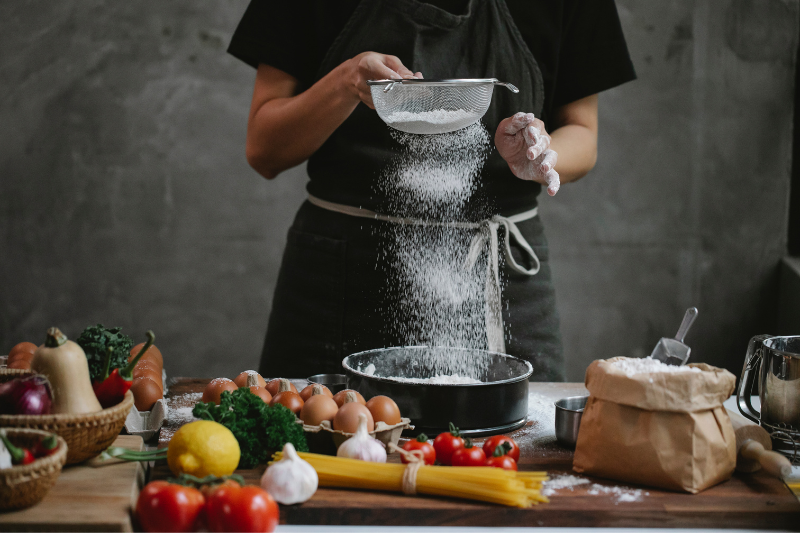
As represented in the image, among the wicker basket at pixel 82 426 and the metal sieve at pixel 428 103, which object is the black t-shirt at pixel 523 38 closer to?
the metal sieve at pixel 428 103

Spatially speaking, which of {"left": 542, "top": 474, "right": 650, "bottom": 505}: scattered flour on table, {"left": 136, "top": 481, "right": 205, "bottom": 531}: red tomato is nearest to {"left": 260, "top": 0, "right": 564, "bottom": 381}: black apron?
{"left": 542, "top": 474, "right": 650, "bottom": 505}: scattered flour on table

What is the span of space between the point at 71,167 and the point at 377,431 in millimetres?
2476

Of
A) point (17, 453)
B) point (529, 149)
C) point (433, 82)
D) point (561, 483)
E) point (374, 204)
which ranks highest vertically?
point (433, 82)

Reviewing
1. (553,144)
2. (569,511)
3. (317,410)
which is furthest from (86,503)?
(553,144)

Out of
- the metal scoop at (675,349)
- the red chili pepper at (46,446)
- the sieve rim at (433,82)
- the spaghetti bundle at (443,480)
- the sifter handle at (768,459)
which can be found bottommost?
the spaghetti bundle at (443,480)

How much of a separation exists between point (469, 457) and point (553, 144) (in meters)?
1.00

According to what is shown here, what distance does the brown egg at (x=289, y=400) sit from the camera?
1.30 metres

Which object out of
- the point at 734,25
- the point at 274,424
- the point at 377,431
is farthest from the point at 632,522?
the point at 734,25

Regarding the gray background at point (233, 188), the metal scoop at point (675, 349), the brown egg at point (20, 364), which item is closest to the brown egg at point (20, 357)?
the brown egg at point (20, 364)

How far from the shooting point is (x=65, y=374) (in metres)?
1.05

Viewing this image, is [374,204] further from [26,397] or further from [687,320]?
[26,397]

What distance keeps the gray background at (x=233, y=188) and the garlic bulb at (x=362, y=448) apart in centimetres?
220

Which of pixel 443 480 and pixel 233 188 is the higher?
pixel 233 188

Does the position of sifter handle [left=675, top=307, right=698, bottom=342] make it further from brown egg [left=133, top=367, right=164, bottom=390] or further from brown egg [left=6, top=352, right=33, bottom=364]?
brown egg [left=6, top=352, right=33, bottom=364]
